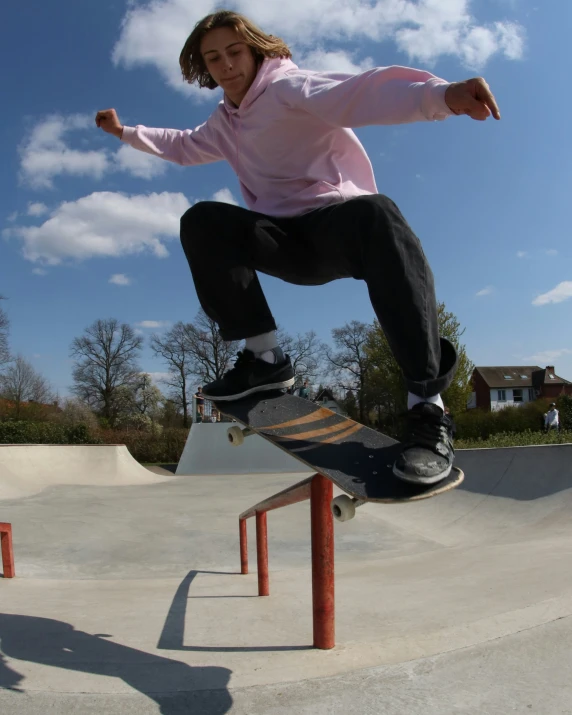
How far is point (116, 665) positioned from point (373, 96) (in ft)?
6.95

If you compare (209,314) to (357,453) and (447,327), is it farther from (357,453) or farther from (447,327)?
(447,327)

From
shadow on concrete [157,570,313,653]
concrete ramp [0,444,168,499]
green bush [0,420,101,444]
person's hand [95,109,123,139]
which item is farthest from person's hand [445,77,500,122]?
green bush [0,420,101,444]

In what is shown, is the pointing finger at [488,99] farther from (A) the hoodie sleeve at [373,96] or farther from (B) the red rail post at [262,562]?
(B) the red rail post at [262,562]

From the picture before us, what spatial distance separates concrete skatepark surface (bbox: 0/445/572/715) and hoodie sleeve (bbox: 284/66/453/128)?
1.69 meters

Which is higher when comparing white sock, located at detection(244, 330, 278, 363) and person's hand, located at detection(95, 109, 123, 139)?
person's hand, located at detection(95, 109, 123, 139)

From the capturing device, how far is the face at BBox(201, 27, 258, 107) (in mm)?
2064

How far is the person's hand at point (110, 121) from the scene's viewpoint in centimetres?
241

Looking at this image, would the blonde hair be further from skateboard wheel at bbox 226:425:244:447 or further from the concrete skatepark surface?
the concrete skatepark surface

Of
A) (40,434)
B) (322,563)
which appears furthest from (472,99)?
(40,434)

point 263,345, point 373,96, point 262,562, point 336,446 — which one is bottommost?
point 262,562

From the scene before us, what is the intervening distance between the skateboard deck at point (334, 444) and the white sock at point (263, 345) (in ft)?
0.55

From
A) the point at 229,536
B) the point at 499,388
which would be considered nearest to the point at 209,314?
the point at 229,536

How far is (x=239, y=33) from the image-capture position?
205 centimetres

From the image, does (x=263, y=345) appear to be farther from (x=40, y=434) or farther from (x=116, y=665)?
(x=40, y=434)
